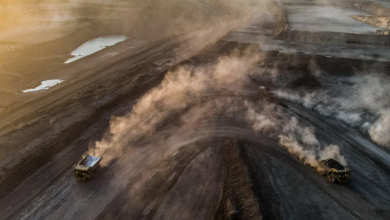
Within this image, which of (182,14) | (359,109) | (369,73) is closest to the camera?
(359,109)

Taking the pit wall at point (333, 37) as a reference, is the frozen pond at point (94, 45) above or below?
below

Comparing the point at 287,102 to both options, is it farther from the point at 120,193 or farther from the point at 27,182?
the point at 27,182

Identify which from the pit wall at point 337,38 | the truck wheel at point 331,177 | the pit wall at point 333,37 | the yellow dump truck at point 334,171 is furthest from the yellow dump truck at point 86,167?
the pit wall at point 337,38

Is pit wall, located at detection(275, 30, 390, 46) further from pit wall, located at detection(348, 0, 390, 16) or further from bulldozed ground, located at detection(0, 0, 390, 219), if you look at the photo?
pit wall, located at detection(348, 0, 390, 16)

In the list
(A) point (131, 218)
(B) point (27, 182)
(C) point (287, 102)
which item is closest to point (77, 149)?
Result: (B) point (27, 182)

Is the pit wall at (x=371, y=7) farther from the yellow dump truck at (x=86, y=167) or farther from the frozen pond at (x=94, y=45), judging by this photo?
the yellow dump truck at (x=86, y=167)

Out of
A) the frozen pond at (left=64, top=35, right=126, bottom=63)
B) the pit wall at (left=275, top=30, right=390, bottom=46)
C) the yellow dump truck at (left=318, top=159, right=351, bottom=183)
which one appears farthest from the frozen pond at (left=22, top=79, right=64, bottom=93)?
the pit wall at (left=275, top=30, right=390, bottom=46)

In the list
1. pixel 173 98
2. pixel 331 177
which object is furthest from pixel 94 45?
pixel 331 177
